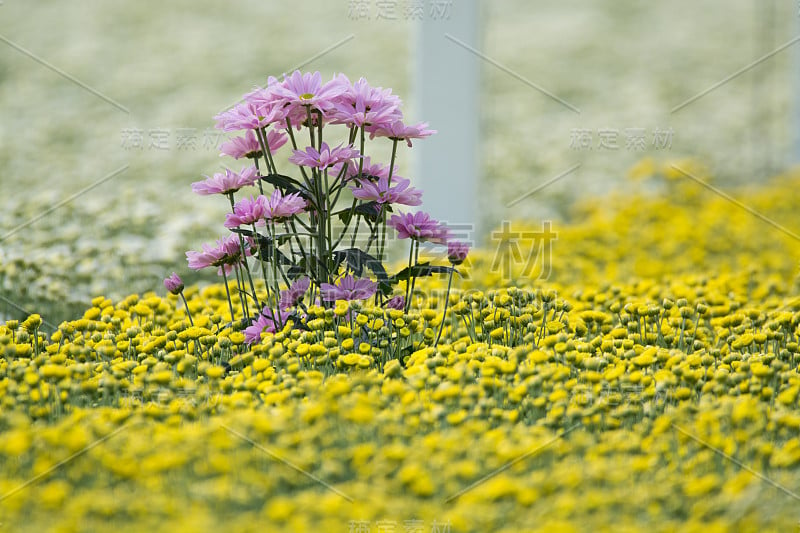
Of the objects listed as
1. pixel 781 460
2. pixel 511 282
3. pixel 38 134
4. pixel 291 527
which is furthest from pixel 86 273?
pixel 38 134

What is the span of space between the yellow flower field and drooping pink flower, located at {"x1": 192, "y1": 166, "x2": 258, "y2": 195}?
1.35ft

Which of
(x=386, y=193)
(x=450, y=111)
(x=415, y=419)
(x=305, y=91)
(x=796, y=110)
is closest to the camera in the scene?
(x=415, y=419)

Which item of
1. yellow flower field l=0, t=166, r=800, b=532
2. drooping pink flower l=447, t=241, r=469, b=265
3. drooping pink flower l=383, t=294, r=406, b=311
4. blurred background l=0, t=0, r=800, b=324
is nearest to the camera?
yellow flower field l=0, t=166, r=800, b=532

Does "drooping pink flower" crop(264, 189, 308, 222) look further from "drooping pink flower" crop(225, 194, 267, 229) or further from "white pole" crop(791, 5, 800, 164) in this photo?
"white pole" crop(791, 5, 800, 164)

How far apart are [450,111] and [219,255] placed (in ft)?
8.14

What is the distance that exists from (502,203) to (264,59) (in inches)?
193

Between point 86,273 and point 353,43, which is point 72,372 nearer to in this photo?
point 86,273

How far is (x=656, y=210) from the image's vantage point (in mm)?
5191

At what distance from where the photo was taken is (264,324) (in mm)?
2529

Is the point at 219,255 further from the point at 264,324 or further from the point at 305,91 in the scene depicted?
the point at 305,91

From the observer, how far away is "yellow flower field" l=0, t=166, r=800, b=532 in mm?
1600

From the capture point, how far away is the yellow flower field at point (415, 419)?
160 cm

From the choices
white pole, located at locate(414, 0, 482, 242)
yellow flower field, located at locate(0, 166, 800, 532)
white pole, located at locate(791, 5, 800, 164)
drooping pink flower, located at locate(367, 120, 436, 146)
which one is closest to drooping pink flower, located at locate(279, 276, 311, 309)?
yellow flower field, located at locate(0, 166, 800, 532)

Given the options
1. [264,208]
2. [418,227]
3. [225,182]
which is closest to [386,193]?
[418,227]
